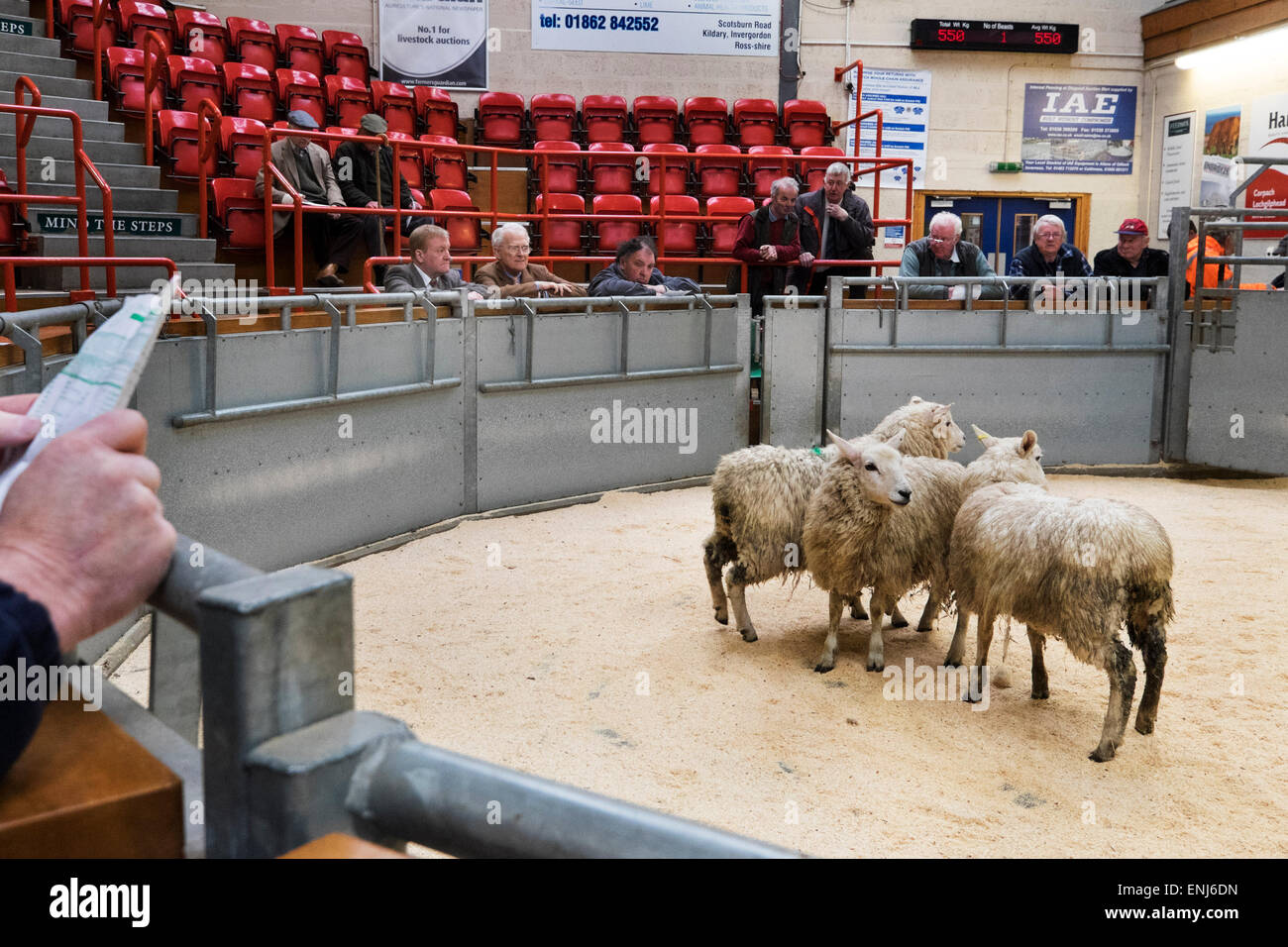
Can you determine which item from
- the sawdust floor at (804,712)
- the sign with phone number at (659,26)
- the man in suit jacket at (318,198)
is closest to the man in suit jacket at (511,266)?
the man in suit jacket at (318,198)

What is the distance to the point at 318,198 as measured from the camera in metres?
8.94

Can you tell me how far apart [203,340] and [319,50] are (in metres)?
9.48

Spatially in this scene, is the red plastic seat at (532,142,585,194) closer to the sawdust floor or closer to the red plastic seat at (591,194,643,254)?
the red plastic seat at (591,194,643,254)

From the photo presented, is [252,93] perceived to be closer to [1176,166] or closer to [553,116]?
[553,116]

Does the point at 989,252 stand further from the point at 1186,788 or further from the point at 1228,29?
the point at 1186,788

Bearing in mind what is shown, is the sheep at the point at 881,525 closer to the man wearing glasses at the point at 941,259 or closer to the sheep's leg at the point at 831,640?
the sheep's leg at the point at 831,640

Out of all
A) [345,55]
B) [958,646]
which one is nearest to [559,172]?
[345,55]

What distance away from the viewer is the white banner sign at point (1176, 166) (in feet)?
49.9

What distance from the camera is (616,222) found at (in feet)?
40.1

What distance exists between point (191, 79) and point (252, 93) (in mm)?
845

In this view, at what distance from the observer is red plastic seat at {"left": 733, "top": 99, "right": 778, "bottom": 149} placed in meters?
14.4

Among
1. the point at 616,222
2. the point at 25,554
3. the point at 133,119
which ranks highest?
the point at 133,119

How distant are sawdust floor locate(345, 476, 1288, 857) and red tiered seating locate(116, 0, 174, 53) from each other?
7668 millimetres
